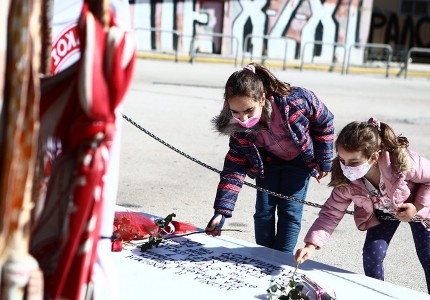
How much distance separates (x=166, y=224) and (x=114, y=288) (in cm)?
191

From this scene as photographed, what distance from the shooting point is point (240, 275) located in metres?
3.33

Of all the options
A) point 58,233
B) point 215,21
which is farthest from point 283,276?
point 215,21

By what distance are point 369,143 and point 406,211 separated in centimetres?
37

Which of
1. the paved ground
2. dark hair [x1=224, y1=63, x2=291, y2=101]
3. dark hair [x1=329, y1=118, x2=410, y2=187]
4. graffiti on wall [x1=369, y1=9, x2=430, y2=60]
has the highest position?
graffiti on wall [x1=369, y1=9, x2=430, y2=60]

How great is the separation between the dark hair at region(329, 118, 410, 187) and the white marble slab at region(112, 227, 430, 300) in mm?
457

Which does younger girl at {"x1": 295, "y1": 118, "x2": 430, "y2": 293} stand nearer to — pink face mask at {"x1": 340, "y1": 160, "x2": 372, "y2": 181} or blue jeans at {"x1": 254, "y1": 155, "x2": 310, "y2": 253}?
pink face mask at {"x1": 340, "y1": 160, "x2": 372, "y2": 181}

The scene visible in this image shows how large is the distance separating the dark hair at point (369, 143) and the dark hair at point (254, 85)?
45 centimetres

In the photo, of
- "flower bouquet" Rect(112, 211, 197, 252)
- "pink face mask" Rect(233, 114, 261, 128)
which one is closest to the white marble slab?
"flower bouquet" Rect(112, 211, 197, 252)

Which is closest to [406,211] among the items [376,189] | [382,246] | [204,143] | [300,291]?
[376,189]

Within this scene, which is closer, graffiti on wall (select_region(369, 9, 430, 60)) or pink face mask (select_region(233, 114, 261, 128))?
pink face mask (select_region(233, 114, 261, 128))

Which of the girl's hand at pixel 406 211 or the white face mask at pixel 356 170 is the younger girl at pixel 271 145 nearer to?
the white face mask at pixel 356 170

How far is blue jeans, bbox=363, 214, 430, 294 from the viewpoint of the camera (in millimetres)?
3547

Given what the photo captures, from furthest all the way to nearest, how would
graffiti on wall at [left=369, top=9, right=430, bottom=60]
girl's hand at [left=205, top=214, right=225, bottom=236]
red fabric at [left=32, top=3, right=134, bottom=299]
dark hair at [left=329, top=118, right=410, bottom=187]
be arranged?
graffiti on wall at [left=369, top=9, right=430, bottom=60]
girl's hand at [left=205, top=214, right=225, bottom=236]
dark hair at [left=329, top=118, right=410, bottom=187]
red fabric at [left=32, top=3, right=134, bottom=299]

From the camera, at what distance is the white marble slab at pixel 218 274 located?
121 inches
